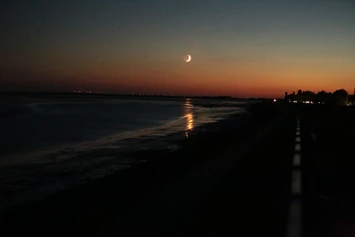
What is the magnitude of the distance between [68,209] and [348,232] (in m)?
5.21

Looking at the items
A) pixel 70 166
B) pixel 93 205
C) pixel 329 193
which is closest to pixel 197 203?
pixel 93 205

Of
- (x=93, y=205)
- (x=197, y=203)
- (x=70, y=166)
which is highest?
(x=197, y=203)

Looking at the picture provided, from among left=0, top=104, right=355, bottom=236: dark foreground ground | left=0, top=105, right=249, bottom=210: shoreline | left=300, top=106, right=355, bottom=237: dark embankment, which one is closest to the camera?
left=0, top=104, right=355, bottom=236: dark foreground ground

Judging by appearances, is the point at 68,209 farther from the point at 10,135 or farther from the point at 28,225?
the point at 10,135

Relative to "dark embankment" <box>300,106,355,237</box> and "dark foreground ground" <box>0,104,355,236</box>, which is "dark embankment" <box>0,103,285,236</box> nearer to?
"dark foreground ground" <box>0,104,355,236</box>

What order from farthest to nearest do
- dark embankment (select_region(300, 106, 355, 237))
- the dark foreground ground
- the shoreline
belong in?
the shoreline < dark embankment (select_region(300, 106, 355, 237)) < the dark foreground ground

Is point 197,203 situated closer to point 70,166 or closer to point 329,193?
point 329,193

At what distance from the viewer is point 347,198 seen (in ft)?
28.9

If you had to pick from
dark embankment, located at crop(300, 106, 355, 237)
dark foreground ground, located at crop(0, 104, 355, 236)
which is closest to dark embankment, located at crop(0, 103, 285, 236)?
dark foreground ground, located at crop(0, 104, 355, 236)

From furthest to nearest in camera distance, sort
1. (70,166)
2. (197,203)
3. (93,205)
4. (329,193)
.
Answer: (70,166)
(329,193)
(93,205)
(197,203)

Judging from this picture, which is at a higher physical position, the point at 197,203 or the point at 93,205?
the point at 197,203

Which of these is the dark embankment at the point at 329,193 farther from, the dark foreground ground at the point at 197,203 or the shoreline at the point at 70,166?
the shoreline at the point at 70,166

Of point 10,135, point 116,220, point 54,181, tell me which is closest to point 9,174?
point 54,181

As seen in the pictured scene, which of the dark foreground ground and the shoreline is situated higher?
the dark foreground ground
